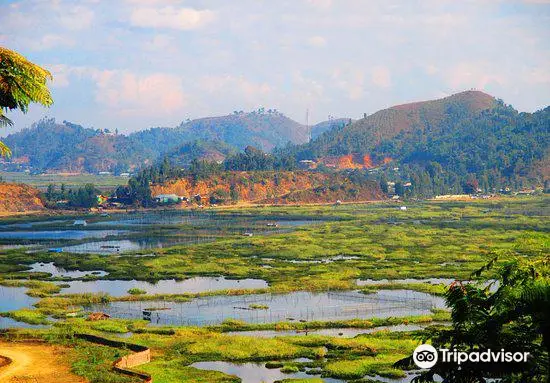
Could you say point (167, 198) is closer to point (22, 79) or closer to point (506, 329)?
point (22, 79)

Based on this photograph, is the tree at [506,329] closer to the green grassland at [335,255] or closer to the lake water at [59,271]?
the green grassland at [335,255]

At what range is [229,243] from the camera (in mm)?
96438

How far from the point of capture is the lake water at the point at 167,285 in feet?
209

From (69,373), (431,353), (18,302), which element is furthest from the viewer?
(18,302)

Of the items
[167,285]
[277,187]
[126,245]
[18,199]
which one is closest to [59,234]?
[126,245]

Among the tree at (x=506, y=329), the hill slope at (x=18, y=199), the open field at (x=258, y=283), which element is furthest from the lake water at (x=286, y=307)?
the hill slope at (x=18, y=199)

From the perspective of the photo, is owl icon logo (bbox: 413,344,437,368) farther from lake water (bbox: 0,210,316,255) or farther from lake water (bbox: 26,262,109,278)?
lake water (bbox: 0,210,316,255)

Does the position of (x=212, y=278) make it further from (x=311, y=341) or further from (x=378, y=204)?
(x=378, y=204)

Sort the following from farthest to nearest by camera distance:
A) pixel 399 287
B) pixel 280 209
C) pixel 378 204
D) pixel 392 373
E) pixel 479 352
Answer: pixel 378 204 < pixel 280 209 < pixel 399 287 < pixel 392 373 < pixel 479 352

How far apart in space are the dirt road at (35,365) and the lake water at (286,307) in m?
11.3

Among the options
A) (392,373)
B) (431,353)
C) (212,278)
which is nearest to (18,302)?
(212,278)

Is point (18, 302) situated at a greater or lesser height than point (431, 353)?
lesser

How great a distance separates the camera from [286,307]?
5503 cm

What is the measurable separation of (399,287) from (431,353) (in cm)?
4865
